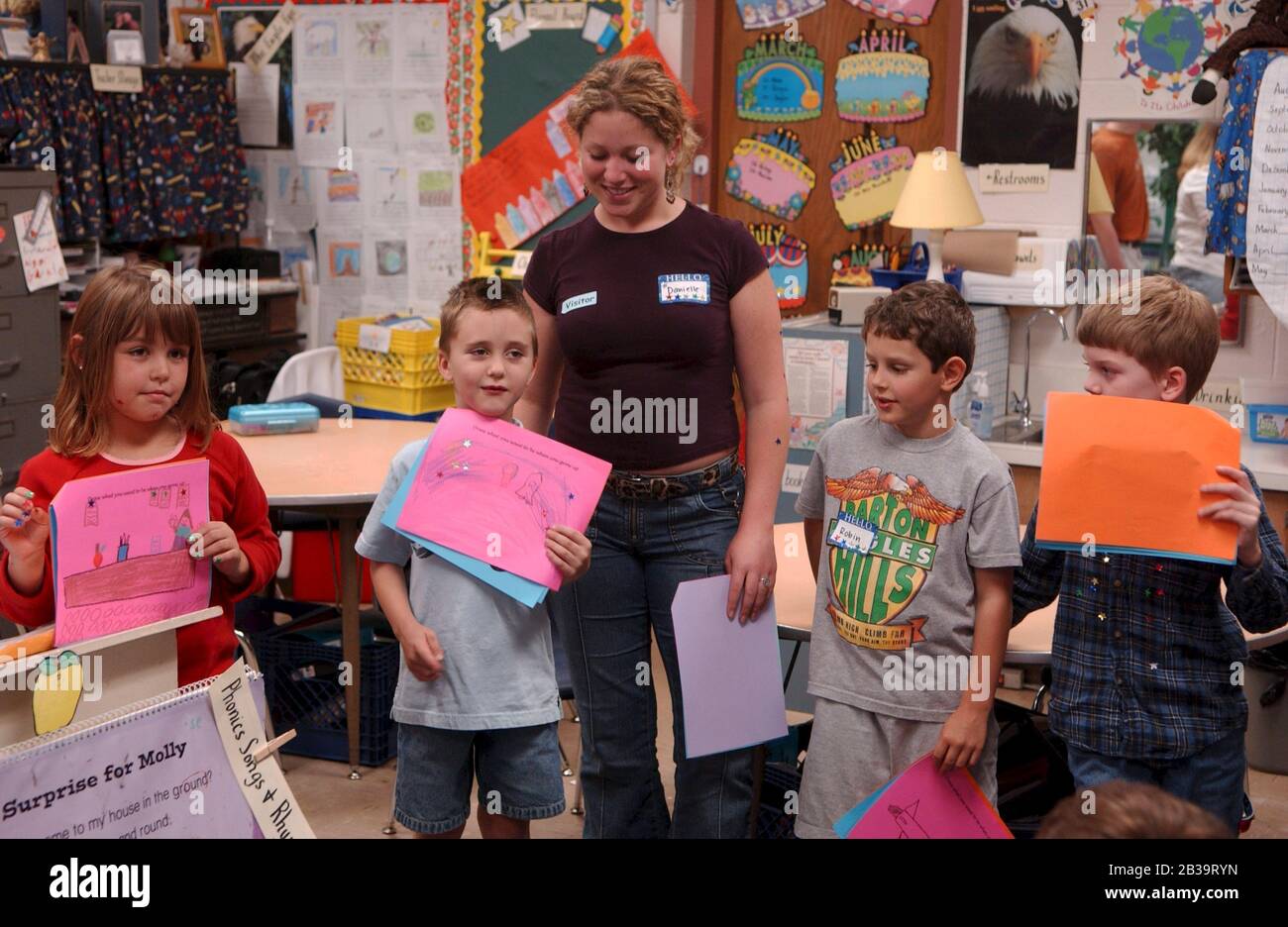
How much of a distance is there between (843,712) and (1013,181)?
2780mm

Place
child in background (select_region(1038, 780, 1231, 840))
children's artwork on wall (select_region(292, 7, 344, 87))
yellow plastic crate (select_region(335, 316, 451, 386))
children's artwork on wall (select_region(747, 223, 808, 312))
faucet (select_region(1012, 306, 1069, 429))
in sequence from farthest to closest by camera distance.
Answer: children's artwork on wall (select_region(292, 7, 344, 87)) < children's artwork on wall (select_region(747, 223, 808, 312)) < yellow plastic crate (select_region(335, 316, 451, 386)) < faucet (select_region(1012, 306, 1069, 429)) < child in background (select_region(1038, 780, 1231, 840))

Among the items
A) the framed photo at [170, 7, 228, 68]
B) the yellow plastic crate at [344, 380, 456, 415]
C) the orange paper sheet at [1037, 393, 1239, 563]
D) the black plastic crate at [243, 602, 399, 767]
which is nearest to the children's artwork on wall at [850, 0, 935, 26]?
the yellow plastic crate at [344, 380, 456, 415]

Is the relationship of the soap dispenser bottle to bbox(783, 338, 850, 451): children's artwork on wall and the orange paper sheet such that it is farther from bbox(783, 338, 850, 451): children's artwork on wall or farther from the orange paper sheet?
the orange paper sheet

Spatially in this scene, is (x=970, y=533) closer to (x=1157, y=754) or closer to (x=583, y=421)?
(x=1157, y=754)

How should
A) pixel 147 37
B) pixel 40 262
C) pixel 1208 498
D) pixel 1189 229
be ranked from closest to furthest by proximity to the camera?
pixel 1208 498, pixel 1189 229, pixel 40 262, pixel 147 37

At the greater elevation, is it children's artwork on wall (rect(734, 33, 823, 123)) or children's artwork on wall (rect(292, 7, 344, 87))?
children's artwork on wall (rect(292, 7, 344, 87))

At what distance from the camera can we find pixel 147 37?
5473 millimetres

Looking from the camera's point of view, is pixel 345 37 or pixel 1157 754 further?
pixel 345 37

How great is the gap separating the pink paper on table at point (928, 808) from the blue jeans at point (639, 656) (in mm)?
327

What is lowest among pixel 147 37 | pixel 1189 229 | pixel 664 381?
pixel 664 381

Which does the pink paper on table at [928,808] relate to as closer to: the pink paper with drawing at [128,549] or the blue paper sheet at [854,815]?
the blue paper sheet at [854,815]

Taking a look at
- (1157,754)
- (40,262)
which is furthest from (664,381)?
(40,262)

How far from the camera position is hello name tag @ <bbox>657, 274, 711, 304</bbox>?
2209 mm
